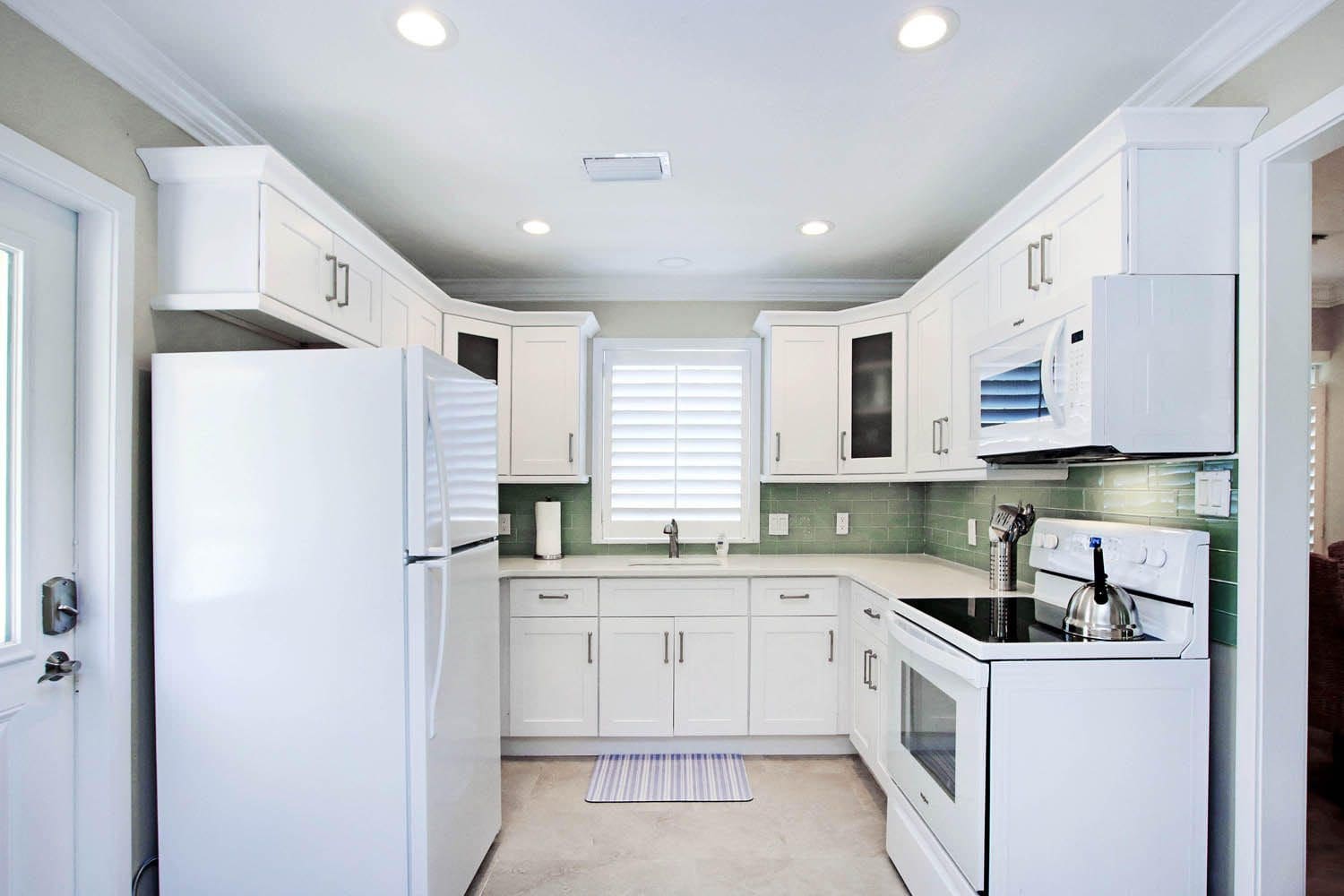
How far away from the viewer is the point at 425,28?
1.67 meters

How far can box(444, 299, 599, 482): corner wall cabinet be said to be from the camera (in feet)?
11.5

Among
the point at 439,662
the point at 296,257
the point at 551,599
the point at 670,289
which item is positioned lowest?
the point at 551,599

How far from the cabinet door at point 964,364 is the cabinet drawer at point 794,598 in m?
0.84

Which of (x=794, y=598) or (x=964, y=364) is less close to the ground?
(x=964, y=364)

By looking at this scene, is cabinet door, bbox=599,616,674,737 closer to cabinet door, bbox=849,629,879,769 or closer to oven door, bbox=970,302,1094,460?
cabinet door, bbox=849,629,879,769

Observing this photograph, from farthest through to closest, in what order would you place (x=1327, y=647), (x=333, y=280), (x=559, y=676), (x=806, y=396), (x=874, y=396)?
(x=806, y=396)
(x=874, y=396)
(x=559, y=676)
(x=1327, y=647)
(x=333, y=280)

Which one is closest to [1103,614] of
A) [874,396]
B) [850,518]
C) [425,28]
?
[874,396]

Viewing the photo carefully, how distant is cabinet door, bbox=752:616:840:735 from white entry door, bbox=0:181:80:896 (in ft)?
8.00

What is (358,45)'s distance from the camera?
5.75 feet

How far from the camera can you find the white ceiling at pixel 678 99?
1.65 meters

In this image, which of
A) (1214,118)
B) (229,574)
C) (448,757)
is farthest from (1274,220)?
(229,574)

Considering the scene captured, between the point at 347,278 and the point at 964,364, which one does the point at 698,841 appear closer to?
the point at 964,364

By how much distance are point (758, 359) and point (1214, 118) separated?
2.36 m

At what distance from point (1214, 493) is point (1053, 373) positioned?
48cm
